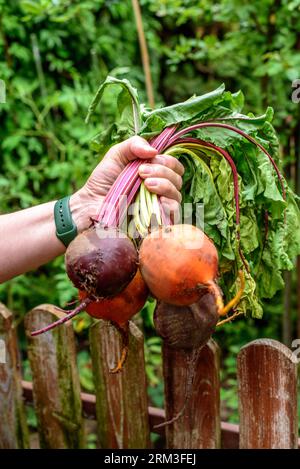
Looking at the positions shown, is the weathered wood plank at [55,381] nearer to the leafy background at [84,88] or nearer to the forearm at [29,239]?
the forearm at [29,239]

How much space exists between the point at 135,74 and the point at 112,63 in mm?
164

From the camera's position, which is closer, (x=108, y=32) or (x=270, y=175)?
(x=270, y=175)

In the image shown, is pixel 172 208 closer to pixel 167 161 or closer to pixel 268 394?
pixel 167 161

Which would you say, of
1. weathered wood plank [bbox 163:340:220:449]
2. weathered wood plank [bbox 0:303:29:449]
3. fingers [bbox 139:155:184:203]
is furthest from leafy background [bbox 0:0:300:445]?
fingers [bbox 139:155:184:203]

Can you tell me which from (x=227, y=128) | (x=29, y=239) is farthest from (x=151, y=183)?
(x=29, y=239)

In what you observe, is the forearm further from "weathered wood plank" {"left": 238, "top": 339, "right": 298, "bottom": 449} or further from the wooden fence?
"weathered wood plank" {"left": 238, "top": 339, "right": 298, "bottom": 449}

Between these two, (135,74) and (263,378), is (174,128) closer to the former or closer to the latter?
(263,378)

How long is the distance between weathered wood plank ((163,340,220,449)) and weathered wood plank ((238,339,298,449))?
8cm

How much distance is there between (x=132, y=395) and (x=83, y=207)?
616mm

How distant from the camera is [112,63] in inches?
122

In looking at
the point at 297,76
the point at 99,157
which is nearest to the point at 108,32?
Answer: the point at 297,76

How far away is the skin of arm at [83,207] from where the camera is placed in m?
1.10

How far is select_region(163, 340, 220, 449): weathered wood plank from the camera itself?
138 cm

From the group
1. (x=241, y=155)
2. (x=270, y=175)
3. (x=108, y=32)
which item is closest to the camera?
(x=270, y=175)
